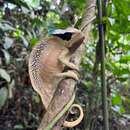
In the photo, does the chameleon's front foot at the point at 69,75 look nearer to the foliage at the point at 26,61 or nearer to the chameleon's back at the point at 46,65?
the chameleon's back at the point at 46,65

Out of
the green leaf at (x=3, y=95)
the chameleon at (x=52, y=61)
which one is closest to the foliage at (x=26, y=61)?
the green leaf at (x=3, y=95)

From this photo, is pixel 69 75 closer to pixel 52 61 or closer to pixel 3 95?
pixel 52 61

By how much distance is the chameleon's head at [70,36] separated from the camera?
0.56 metres

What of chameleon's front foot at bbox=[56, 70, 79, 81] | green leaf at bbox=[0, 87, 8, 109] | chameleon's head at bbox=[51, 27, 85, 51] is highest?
chameleon's head at bbox=[51, 27, 85, 51]

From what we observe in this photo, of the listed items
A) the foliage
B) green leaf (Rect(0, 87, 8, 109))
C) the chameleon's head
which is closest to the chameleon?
the chameleon's head

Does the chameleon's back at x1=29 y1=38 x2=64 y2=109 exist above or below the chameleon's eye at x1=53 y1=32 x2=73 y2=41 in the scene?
below

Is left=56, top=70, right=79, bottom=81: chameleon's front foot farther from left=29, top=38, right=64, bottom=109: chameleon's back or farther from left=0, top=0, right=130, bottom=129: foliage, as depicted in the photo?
left=0, top=0, right=130, bottom=129: foliage

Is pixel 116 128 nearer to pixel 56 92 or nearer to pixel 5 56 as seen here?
pixel 5 56

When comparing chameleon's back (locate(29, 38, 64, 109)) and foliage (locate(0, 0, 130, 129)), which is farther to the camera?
foliage (locate(0, 0, 130, 129))

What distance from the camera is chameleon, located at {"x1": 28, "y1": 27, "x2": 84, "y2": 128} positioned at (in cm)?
56

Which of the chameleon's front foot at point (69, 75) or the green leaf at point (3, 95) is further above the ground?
the chameleon's front foot at point (69, 75)

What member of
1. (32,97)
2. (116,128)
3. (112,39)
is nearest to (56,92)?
(112,39)

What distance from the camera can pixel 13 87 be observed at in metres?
1.38

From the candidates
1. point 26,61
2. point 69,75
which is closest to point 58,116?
point 69,75
